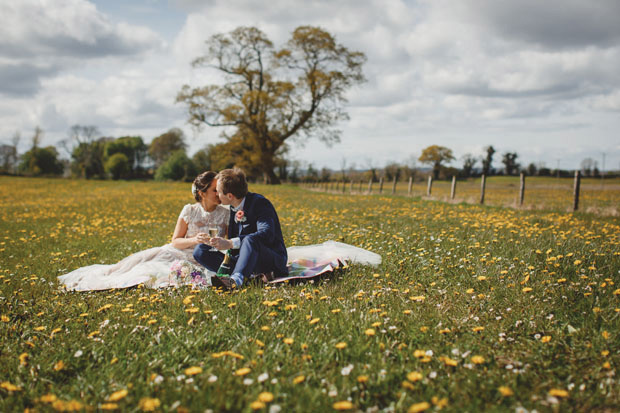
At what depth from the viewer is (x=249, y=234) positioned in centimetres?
466

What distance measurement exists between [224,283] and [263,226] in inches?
32.4

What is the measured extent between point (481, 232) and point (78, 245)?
26.7 ft

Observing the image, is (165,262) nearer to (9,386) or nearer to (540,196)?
(9,386)

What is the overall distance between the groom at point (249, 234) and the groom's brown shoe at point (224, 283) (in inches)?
3.7

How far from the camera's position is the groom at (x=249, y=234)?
4.39 m

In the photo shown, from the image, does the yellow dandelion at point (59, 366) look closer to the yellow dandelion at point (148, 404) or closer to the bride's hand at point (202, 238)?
the yellow dandelion at point (148, 404)

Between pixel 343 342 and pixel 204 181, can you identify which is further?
pixel 204 181

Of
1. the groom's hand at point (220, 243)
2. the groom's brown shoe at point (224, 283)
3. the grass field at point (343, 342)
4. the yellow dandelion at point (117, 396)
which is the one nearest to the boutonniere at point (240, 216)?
the groom's hand at point (220, 243)

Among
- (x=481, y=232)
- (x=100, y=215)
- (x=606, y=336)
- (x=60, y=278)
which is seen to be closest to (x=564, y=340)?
(x=606, y=336)

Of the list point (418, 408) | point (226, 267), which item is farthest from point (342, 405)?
point (226, 267)

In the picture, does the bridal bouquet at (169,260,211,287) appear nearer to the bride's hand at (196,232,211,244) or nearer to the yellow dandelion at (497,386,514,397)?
the bride's hand at (196,232,211,244)

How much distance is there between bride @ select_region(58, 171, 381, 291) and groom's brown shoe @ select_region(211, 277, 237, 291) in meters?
0.49

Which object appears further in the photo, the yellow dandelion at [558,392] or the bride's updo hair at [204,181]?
the bride's updo hair at [204,181]

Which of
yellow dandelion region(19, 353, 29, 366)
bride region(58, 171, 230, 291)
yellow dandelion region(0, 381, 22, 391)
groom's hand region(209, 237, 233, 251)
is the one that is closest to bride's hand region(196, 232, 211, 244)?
bride region(58, 171, 230, 291)
